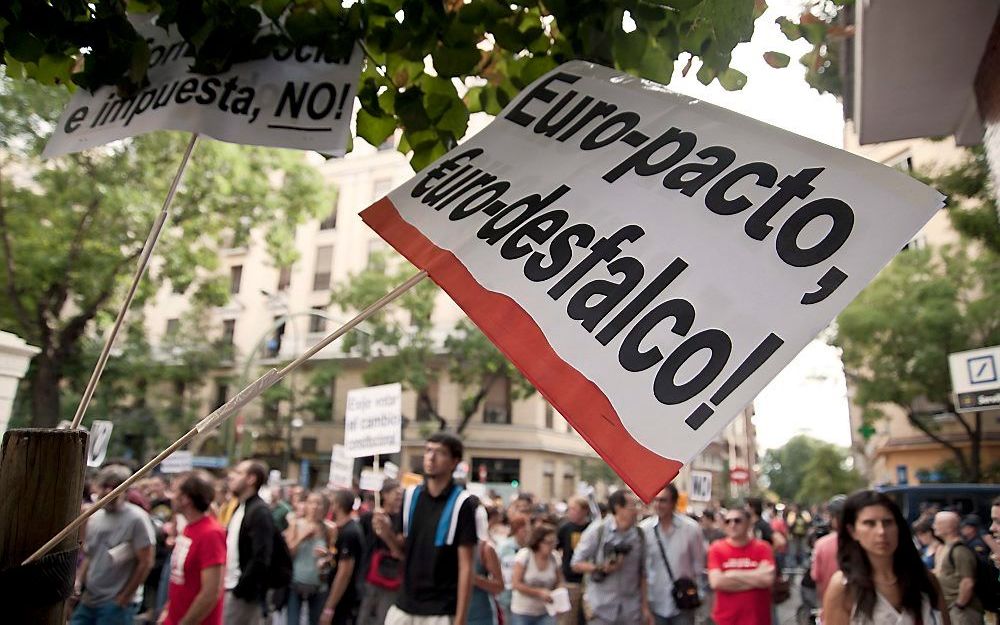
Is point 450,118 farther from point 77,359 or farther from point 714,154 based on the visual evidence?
point 77,359

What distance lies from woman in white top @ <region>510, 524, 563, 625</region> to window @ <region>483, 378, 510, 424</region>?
28.8m

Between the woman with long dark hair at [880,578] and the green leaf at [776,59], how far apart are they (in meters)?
1.97

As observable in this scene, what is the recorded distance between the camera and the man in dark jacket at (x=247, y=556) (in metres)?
5.30

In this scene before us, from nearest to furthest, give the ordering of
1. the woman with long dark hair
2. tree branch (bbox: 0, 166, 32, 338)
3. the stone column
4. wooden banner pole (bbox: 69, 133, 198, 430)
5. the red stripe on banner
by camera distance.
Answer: the red stripe on banner → wooden banner pole (bbox: 69, 133, 198, 430) → the woman with long dark hair → the stone column → tree branch (bbox: 0, 166, 32, 338)

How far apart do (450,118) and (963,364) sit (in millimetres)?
7839

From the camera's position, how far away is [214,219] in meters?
17.0

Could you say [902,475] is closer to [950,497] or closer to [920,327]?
[920,327]

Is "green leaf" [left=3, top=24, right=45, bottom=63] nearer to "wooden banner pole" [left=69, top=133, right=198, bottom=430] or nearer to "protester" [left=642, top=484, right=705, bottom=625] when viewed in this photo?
"wooden banner pole" [left=69, top=133, right=198, bottom=430]

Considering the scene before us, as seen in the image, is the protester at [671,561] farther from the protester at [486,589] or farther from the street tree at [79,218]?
the street tree at [79,218]

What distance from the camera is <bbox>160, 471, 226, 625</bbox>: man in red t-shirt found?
4.38 meters

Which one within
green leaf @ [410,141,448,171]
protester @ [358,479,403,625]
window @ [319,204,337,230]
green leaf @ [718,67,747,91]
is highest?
window @ [319,204,337,230]

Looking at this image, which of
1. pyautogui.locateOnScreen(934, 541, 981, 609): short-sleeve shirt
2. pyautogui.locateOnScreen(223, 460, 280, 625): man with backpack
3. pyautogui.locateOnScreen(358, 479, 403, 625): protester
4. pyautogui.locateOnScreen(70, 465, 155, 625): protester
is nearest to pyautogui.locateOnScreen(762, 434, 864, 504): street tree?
pyautogui.locateOnScreen(934, 541, 981, 609): short-sleeve shirt

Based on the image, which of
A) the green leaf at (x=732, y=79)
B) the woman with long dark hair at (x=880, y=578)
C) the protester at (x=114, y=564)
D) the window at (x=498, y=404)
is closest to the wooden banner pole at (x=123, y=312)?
the green leaf at (x=732, y=79)

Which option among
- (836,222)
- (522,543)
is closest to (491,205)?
(836,222)
